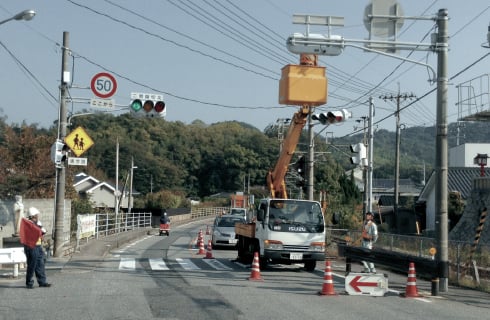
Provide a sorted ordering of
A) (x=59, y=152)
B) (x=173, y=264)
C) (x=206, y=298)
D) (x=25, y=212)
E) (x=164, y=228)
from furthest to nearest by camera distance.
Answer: (x=164, y=228) → (x=25, y=212) → (x=59, y=152) → (x=173, y=264) → (x=206, y=298)

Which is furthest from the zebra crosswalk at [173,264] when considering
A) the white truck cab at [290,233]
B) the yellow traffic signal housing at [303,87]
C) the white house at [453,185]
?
the white house at [453,185]

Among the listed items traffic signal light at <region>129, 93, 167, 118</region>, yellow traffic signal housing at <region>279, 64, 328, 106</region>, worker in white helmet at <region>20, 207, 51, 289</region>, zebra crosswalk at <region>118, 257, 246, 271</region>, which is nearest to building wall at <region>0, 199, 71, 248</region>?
zebra crosswalk at <region>118, 257, 246, 271</region>

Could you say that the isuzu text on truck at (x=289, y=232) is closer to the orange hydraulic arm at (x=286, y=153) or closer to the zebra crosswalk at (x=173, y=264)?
the zebra crosswalk at (x=173, y=264)

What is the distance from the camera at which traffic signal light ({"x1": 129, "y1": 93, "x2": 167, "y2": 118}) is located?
19719mm

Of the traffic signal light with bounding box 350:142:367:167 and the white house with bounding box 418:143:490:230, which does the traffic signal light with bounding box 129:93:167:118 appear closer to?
the traffic signal light with bounding box 350:142:367:167

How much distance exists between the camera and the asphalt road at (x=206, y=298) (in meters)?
11.0

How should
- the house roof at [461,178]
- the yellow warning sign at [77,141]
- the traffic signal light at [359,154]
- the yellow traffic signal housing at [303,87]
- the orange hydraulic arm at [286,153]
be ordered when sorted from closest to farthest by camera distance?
the yellow traffic signal housing at [303,87] → the orange hydraulic arm at [286,153] → the yellow warning sign at [77,141] → the traffic signal light at [359,154] → the house roof at [461,178]

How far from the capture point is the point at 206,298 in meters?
→ 12.7

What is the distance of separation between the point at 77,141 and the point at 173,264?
18.6 ft

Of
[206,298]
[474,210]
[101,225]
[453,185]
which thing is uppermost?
[453,185]

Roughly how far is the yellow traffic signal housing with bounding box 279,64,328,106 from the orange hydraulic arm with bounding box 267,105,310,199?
294cm

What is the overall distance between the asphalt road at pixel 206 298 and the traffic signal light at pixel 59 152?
4.44 m

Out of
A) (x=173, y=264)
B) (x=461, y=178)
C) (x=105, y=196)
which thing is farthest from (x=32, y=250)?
(x=105, y=196)

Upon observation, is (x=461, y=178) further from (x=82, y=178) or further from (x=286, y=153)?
(x=82, y=178)
